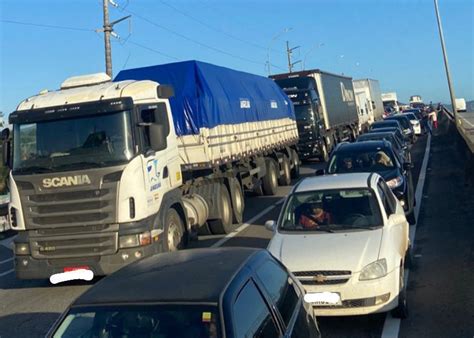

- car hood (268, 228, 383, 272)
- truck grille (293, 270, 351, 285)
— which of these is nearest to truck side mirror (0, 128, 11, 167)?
car hood (268, 228, 383, 272)

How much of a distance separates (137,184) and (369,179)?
10.6 ft

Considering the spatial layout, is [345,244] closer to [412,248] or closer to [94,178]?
[412,248]

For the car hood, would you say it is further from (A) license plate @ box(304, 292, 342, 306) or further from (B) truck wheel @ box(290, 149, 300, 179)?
(B) truck wheel @ box(290, 149, 300, 179)

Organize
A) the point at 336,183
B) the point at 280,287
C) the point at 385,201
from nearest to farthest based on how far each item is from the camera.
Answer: the point at 280,287
the point at 385,201
the point at 336,183

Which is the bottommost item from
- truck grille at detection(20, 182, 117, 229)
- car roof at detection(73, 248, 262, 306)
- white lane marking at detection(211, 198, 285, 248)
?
white lane marking at detection(211, 198, 285, 248)

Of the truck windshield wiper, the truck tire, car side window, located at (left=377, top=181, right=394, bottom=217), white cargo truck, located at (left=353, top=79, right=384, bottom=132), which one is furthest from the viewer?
white cargo truck, located at (left=353, top=79, right=384, bottom=132)

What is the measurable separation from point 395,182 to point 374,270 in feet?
18.4

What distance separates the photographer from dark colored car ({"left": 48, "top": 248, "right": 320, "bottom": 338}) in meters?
3.30

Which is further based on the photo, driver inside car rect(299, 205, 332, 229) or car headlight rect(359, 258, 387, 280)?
driver inside car rect(299, 205, 332, 229)

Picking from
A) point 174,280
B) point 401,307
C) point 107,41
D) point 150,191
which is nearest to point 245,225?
point 150,191

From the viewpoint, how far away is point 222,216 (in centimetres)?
1232

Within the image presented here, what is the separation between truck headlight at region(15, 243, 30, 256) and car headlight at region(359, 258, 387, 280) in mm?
4914

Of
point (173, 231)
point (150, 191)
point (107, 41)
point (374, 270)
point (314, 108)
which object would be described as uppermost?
point (107, 41)

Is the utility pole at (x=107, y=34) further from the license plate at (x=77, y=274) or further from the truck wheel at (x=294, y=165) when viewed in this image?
the license plate at (x=77, y=274)
